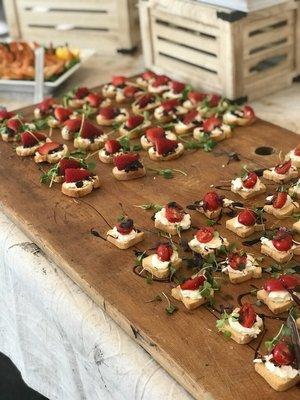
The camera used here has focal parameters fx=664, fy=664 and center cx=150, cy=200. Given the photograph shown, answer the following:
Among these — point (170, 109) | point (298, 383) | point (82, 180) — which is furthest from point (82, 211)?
point (298, 383)

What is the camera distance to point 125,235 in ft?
4.57

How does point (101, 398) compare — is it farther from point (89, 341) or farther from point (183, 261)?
point (183, 261)

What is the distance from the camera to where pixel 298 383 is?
1.04 m

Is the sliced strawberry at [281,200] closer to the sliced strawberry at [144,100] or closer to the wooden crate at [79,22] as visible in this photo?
the sliced strawberry at [144,100]


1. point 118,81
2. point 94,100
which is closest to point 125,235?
point 94,100

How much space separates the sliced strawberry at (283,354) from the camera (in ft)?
3.39

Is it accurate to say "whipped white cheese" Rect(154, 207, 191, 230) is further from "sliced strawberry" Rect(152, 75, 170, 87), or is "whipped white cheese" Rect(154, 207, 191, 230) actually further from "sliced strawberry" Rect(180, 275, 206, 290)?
"sliced strawberry" Rect(152, 75, 170, 87)

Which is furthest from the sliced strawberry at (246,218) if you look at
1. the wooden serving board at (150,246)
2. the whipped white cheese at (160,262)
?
the whipped white cheese at (160,262)

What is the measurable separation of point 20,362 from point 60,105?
912 millimetres

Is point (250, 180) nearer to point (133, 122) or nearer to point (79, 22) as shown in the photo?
point (133, 122)

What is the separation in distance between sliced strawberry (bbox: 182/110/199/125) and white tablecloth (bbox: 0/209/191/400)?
2.00ft

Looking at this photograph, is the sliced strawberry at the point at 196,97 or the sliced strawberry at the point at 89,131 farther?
the sliced strawberry at the point at 196,97

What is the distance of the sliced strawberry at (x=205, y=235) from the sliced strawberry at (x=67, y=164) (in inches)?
19.2

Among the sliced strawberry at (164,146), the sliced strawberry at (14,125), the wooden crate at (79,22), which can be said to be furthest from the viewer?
the wooden crate at (79,22)
